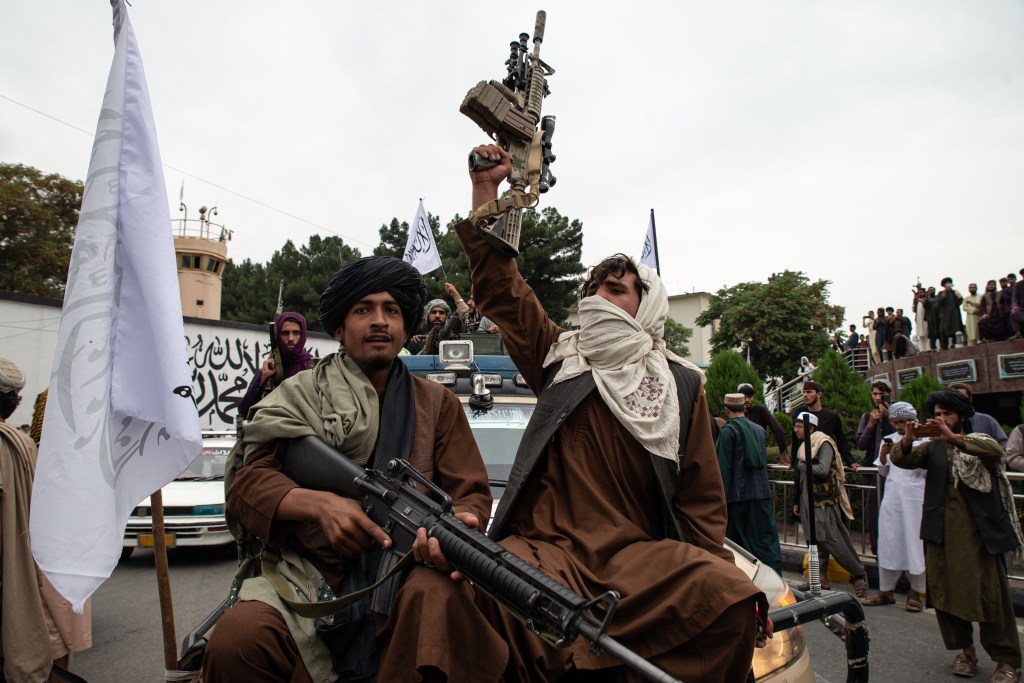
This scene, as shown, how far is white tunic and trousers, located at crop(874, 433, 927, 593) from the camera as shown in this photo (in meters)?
6.68

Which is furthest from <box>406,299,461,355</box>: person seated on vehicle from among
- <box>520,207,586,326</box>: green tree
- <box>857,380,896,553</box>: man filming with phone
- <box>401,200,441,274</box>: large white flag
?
<box>520,207,586,326</box>: green tree

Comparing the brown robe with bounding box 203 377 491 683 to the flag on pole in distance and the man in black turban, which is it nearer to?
the flag on pole in distance

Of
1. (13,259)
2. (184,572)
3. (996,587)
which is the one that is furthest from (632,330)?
(13,259)

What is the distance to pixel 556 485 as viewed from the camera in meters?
2.40

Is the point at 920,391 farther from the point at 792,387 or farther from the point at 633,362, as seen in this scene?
the point at 792,387

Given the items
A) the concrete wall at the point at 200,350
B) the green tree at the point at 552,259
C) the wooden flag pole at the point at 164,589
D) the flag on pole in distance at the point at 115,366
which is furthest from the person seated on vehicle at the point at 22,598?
the green tree at the point at 552,259

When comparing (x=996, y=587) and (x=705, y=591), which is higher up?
(x=705, y=591)

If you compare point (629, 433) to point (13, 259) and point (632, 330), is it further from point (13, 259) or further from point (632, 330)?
point (13, 259)

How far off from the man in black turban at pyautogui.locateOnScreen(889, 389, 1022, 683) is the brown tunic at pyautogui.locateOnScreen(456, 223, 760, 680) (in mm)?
3583

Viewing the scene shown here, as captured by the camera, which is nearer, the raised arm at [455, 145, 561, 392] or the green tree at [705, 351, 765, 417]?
the raised arm at [455, 145, 561, 392]

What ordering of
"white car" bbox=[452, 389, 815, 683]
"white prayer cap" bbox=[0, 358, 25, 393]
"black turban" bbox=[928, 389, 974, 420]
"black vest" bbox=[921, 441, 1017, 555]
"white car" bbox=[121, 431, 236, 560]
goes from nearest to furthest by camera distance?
1. "white car" bbox=[452, 389, 815, 683]
2. "white prayer cap" bbox=[0, 358, 25, 393]
3. "black vest" bbox=[921, 441, 1017, 555]
4. "black turban" bbox=[928, 389, 974, 420]
5. "white car" bbox=[121, 431, 236, 560]

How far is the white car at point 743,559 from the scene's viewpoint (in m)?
2.81

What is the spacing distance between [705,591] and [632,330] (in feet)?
3.23

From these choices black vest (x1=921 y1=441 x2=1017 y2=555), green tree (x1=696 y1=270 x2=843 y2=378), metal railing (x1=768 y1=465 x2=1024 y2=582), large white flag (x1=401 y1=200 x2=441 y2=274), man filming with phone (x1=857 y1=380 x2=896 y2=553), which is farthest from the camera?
green tree (x1=696 y1=270 x2=843 y2=378)
